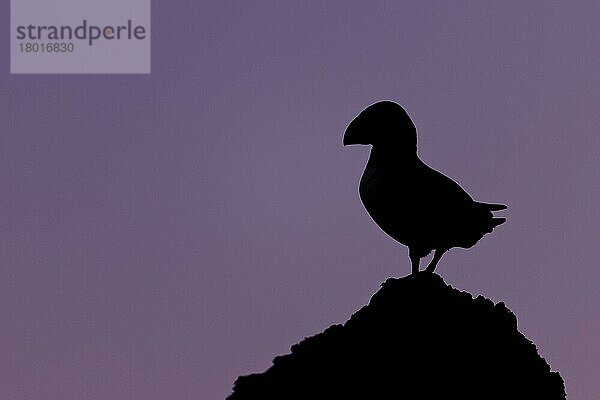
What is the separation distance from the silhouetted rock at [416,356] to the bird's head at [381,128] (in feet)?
4.98

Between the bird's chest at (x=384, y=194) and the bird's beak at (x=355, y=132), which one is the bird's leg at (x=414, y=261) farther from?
the bird's beak at (x=355, y=132)

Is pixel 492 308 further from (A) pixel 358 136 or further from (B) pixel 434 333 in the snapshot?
(A) pixel 358 136

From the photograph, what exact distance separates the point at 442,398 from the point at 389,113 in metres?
3.28

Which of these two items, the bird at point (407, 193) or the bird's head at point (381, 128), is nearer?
the bird at point (407, 193)

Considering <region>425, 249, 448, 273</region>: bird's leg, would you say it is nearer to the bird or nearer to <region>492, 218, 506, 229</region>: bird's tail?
the bird

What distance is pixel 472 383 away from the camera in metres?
8.61

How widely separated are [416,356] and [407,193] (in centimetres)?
201

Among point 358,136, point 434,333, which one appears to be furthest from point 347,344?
point 358,136

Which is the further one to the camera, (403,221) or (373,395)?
(403,221)

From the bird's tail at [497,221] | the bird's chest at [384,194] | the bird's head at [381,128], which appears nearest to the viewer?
the bird's chest at [384,194]

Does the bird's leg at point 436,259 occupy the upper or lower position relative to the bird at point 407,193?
lower

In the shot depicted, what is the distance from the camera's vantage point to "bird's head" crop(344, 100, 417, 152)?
1004 cm

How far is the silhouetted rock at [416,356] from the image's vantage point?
798 centimetres

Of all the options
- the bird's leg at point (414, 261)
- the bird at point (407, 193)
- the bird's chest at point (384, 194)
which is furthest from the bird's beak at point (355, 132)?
the bird's leg at point (414, 261)
